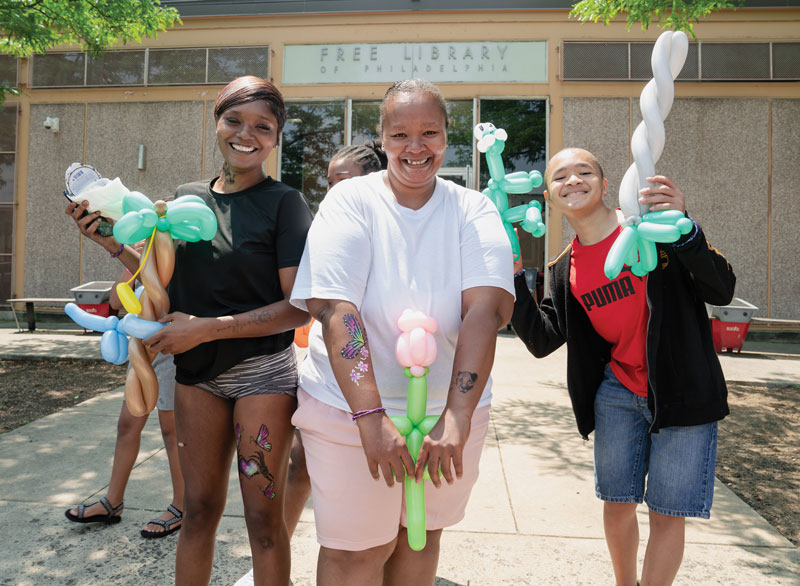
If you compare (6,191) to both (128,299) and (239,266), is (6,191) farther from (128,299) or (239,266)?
(239,266)

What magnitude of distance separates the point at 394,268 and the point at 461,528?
1.97 m

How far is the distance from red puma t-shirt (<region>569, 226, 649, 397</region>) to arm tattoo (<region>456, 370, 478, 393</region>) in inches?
37.6

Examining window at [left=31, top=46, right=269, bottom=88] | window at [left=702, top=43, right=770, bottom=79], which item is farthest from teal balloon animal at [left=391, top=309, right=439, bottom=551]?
window at [left=702, top=43, right=770, bottom=79]

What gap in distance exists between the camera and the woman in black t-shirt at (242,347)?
194cm

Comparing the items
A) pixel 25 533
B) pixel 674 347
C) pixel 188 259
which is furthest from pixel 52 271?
pixel 674 347

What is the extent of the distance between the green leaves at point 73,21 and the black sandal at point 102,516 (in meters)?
6.43

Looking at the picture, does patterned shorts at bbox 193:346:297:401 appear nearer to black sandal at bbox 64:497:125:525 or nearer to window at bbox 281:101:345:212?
black sandal at bbox 64:497:125:525

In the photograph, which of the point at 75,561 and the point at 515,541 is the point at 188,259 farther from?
the point at 515,541

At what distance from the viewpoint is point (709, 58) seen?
36.3 feet

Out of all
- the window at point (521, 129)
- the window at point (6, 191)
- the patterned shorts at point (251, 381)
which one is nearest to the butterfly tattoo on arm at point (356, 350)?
the patterned shorts at point (251, 381)

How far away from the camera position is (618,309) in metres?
2.34

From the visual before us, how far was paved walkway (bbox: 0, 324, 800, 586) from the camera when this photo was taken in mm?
2641

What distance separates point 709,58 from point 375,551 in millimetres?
12097

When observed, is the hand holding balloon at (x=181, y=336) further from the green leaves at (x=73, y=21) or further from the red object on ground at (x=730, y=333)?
the red object on ground at (x=730, y=333)
